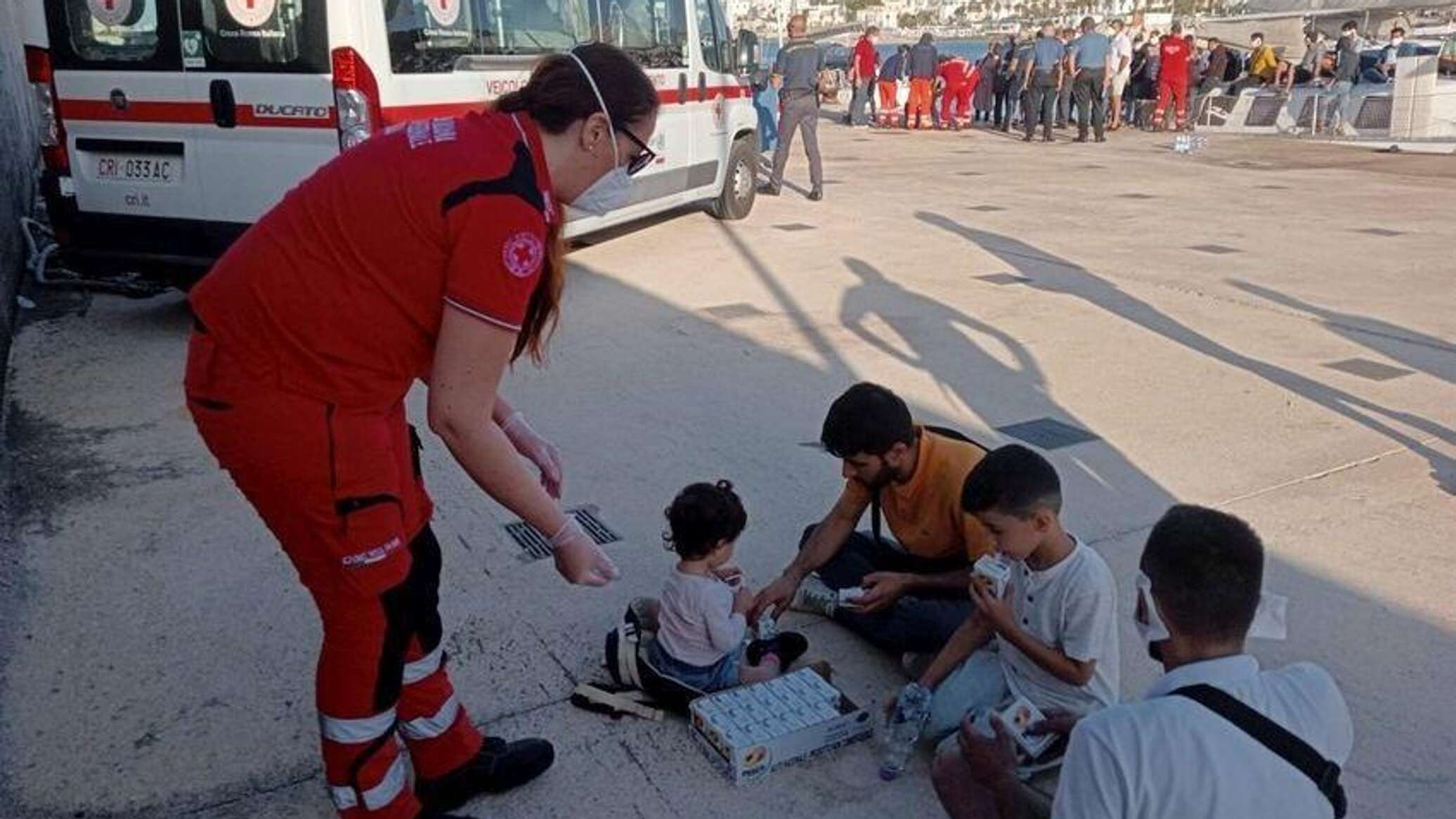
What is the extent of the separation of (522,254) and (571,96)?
324 millimetres

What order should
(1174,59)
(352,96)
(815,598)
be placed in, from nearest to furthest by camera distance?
(815,598) < (352,96) < (1174,59)

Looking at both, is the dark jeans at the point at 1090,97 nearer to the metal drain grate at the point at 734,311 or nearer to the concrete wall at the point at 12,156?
the metal drain grate at the point at 734,311

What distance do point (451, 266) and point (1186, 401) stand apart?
454 cm

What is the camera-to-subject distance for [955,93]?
23438 millimetres

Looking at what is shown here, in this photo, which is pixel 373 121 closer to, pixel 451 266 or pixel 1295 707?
pixel 451 266

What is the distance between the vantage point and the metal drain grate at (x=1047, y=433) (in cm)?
506

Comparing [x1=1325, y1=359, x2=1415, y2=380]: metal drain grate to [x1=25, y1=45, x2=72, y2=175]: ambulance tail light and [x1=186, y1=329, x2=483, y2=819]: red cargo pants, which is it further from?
[x1=25, y1=45, x2=72, y2=175]: ambulance tail light

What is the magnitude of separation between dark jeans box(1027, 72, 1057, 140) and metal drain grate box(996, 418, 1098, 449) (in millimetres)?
15828

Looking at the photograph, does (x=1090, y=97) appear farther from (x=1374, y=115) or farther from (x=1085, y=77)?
(x=1374, y=115)

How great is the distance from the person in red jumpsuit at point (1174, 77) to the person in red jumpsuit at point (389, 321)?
20.6m

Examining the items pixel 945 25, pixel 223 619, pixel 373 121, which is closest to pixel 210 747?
pixel 223 619

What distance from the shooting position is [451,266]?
1.92m

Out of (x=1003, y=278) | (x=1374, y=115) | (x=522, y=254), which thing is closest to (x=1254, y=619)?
(x=522, y=254)

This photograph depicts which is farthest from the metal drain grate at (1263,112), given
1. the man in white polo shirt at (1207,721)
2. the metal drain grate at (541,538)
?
the man in white polo shirt at (1207,721)
